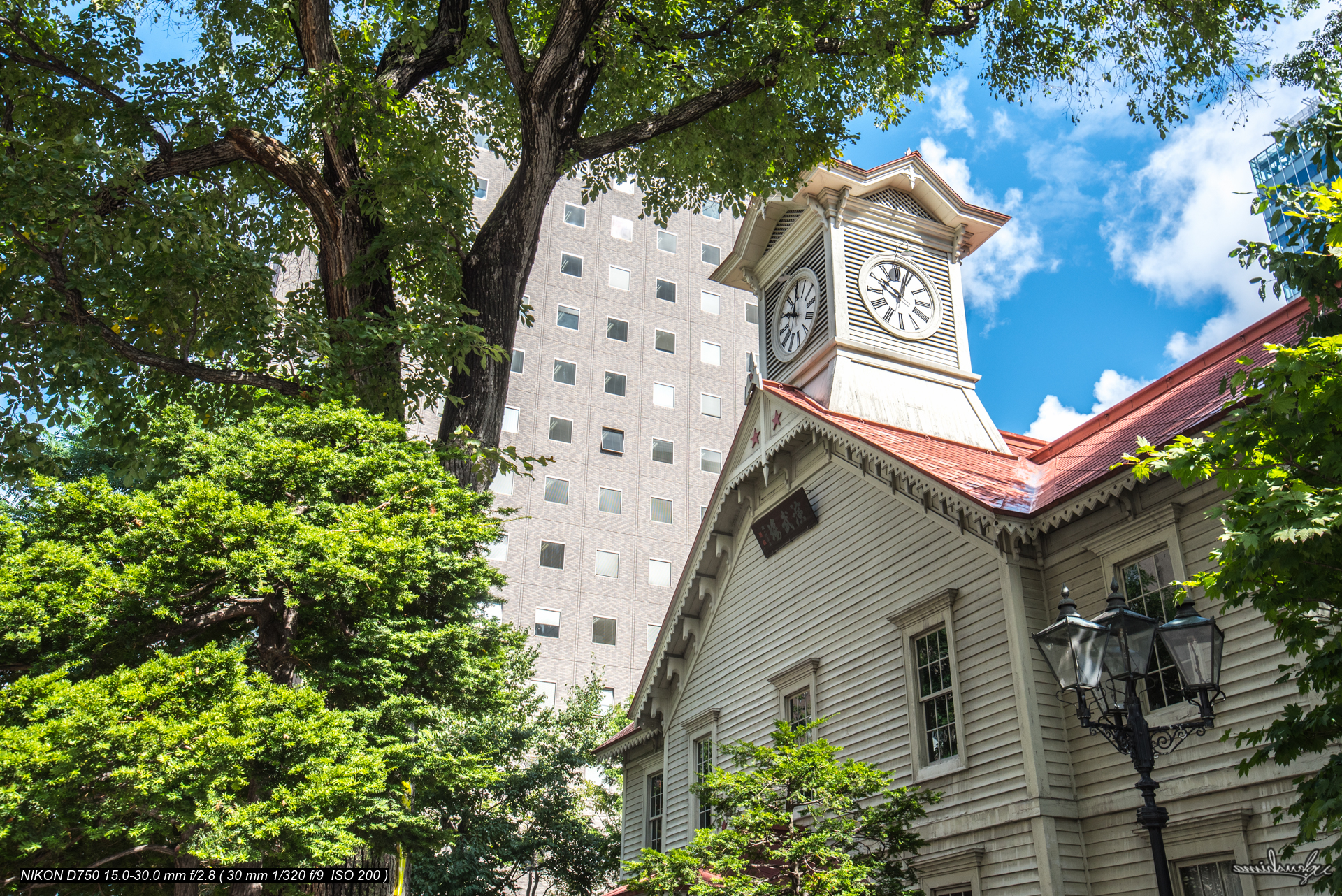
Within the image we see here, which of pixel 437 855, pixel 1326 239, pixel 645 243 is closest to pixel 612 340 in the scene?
pixel 645 243

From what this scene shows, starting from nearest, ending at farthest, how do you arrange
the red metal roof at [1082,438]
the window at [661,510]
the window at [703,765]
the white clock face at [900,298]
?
the red metal roof at [1082,438], the window at [703,765], the white clock face at [900,298], the window at [661,510]

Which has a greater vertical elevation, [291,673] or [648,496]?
[648,496]

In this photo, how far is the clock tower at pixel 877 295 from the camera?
19.0m

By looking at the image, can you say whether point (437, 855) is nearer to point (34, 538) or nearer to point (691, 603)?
point (691, 603)

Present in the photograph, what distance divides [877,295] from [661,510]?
89.5 feet

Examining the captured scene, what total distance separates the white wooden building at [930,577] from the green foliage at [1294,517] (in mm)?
1790

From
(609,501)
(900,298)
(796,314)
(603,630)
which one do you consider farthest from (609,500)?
(900,298)

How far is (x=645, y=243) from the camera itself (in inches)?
2040

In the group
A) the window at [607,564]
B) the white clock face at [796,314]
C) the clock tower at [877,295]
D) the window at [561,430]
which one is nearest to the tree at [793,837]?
the clock tower at [877,295]

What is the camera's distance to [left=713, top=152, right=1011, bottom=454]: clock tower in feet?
62.3

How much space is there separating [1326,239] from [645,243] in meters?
46.2

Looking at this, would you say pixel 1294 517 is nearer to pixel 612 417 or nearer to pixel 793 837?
pixel 793 837

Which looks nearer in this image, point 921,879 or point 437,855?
point 921,879

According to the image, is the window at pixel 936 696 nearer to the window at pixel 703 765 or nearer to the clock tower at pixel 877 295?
the clock tower at pixel 877 295
